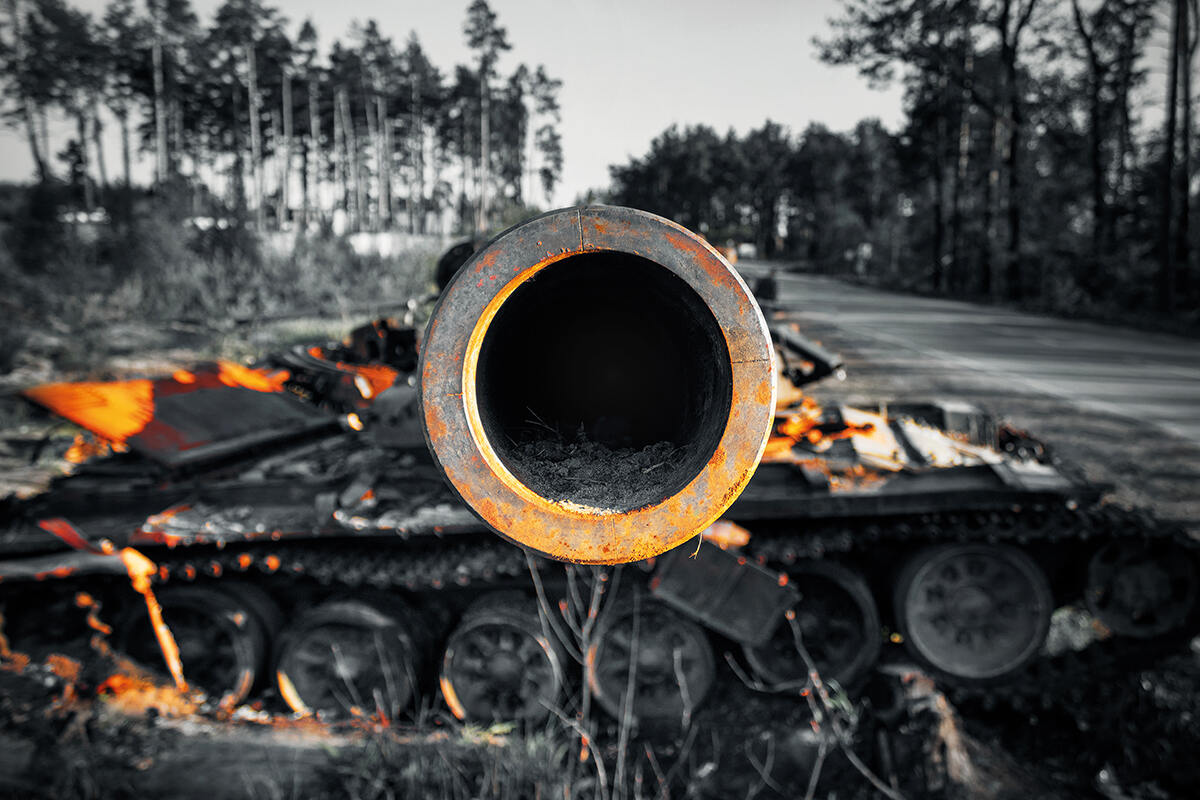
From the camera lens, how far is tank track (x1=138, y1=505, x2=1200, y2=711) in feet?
11.8

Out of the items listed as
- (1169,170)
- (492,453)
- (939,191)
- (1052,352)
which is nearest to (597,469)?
(492,453)

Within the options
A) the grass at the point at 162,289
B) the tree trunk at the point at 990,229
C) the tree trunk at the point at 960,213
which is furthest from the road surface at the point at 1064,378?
the grass at the point at 162,289

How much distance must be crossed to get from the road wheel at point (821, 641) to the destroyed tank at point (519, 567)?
1 cm

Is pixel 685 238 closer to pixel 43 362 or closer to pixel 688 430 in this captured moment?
pixel 688 430

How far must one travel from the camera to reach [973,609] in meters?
3.94

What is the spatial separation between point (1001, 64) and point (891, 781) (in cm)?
2521

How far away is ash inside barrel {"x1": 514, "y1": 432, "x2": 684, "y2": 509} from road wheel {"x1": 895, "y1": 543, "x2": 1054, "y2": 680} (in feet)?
10.0

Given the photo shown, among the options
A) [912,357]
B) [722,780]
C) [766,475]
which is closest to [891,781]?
[722,780]

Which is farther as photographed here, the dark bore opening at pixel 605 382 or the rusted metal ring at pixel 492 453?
the dark bore opening at pixel 605 382

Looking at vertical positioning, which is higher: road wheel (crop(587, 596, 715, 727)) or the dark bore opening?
the dark bore opening

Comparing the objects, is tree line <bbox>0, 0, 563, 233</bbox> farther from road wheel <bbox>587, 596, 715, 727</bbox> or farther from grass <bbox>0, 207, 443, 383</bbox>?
road wheel <bbox>587, 596, 715, 727</bbox>

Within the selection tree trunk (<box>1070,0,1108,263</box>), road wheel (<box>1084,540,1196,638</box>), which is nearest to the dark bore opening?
road wheel (<box>1084,540,1196,638</box>)

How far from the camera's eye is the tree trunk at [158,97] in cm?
3544

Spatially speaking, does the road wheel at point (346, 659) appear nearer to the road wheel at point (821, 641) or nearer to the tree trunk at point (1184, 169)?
the road wheel at point (821, 641)
